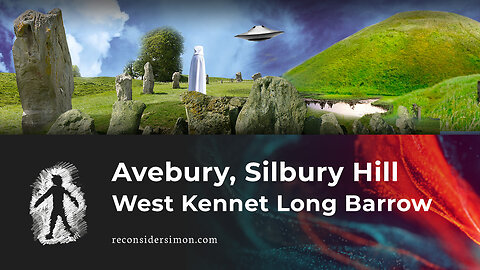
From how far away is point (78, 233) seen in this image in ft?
15.8

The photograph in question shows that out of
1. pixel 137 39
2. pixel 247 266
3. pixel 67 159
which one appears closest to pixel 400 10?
pixel 137 39

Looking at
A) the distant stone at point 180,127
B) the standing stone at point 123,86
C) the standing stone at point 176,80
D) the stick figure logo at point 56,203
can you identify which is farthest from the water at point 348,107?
the stick figure logo at point 56,203

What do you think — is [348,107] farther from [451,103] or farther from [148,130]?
[148,130]

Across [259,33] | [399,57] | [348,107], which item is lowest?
[348,107]

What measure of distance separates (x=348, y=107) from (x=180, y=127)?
7.66 ft

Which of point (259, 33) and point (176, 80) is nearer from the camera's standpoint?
point (259, 33)

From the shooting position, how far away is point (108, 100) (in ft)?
18.3

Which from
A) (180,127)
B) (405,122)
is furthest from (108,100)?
(405,122)

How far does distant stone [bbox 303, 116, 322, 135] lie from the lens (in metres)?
5.02

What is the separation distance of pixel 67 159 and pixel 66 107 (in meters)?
1.01

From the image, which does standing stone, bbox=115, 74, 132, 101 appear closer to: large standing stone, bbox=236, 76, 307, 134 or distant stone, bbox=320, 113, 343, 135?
large standing stone, bbox=236, 76, 307, 134

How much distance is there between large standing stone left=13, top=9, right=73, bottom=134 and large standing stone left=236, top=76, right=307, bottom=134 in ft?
8.65

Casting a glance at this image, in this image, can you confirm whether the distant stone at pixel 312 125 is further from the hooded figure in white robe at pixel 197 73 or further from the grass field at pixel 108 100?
the hooded figure in white robe at pixel 197 73

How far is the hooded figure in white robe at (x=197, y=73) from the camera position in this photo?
17.4 feet
